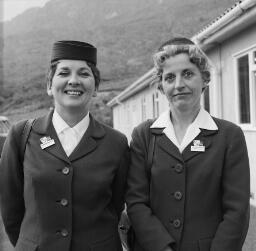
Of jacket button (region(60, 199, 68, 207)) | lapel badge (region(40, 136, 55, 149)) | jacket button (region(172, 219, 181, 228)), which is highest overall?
lapel badge (region(40, 136, 55, 149))

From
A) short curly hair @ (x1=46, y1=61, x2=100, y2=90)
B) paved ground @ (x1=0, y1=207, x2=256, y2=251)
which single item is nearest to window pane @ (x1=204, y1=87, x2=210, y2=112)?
paved ground @ (x1=0, y1=207, x2=256, y2=251)

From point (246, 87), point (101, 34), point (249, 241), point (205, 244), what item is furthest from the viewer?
point (101, 34)

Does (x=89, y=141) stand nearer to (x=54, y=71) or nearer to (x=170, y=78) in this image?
(x=54, y=71)

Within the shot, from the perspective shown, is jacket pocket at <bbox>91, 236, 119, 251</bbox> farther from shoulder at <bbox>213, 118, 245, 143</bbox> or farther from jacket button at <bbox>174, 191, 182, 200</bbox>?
shoulder at <bbox>213, 118, 245, 143</bbox>

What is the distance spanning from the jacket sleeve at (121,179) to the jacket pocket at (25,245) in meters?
0.51

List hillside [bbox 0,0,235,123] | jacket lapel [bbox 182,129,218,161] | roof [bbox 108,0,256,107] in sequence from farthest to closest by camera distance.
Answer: hillside [bbox 0,0,235,123], roof [bbox 108,0,256,107], jacket lapel [bbox 182,129,218,161]

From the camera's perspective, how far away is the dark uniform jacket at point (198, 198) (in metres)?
1.85

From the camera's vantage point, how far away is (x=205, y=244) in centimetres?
185

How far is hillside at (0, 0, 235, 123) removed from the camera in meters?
58.9

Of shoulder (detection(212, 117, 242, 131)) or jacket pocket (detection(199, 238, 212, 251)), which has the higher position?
shoulder (detection(212, 117, 242, 131))

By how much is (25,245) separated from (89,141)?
0.63 m

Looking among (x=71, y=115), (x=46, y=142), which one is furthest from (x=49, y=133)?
(x=71, y=115)

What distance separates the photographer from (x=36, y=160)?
78.4 inches

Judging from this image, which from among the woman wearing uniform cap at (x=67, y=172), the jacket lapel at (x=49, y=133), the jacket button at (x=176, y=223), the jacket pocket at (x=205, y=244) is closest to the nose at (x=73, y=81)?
the woman wearing uniform cap at (x=67, y=172)
